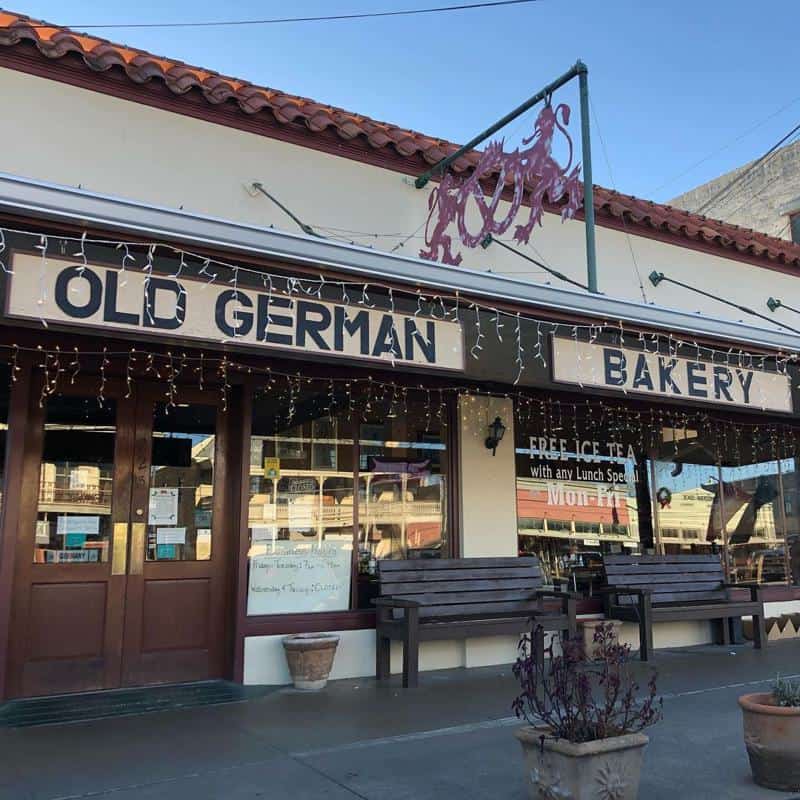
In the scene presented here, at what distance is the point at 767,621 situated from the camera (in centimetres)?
977

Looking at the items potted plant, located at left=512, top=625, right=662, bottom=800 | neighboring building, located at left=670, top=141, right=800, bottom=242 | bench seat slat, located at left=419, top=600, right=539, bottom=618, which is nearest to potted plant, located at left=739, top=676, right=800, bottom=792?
potted plant, located at left=512, top=625, right=662, bottom=800

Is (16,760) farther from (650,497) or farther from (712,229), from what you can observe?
(712,229)

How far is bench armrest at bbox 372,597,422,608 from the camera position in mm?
6781

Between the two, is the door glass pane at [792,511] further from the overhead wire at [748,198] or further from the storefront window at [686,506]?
the overhead wire at [748,198]

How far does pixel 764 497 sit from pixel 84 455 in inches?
332

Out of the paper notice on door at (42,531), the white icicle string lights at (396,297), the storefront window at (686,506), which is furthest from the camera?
the storefront window at (686,506)

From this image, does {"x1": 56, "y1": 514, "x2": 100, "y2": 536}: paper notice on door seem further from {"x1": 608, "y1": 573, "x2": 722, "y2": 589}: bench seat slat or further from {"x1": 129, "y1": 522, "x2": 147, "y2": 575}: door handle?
{"x1": 608, "y1": 573, "x2": 722, "y2": 589}: bench seat slat

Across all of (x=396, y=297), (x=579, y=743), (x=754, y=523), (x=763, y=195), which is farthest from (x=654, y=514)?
(x=763, y=195)

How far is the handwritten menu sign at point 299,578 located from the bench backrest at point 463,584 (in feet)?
1.42

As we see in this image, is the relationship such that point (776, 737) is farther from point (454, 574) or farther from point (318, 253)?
point (318, 253)

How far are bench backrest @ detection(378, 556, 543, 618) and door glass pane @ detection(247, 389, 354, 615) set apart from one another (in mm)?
550

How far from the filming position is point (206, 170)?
304 inches

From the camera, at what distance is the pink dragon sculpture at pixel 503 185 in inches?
304

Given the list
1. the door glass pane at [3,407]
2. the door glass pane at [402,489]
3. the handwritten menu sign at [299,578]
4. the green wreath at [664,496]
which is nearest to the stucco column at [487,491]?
the door glass pane at [402,489]
